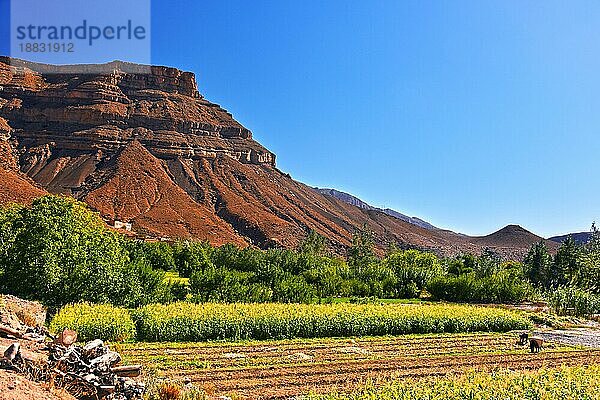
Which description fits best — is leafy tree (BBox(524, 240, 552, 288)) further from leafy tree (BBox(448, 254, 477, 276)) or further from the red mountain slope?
the red mountain slope

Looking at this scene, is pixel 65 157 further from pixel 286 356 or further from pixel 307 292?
pixel 286 356

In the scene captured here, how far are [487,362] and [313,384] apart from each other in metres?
7.07

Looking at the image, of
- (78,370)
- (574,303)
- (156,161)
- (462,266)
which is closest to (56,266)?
(78,370)

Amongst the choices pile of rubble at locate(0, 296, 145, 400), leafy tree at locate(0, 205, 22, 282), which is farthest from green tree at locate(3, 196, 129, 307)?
pile of rubble at locate(0, 296, 145, 400)

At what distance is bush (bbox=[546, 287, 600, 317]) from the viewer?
3469 centimetres

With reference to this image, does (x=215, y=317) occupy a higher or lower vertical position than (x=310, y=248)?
lower

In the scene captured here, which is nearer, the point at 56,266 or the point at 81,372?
the point at 81,372

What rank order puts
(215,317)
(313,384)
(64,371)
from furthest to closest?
(215,317) → (313,384) → (64,371)

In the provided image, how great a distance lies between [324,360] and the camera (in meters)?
16.7

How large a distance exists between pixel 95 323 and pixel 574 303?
31637mm

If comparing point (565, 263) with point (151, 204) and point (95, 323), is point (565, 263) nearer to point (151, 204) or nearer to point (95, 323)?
point (95, 323)

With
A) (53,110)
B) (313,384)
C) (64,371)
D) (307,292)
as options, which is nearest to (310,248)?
(307,292)

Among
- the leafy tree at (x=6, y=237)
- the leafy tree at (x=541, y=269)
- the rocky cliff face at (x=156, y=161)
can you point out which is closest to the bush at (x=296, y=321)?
the leafy tree at (x=6, y=237)

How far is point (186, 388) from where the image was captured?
10.4m
